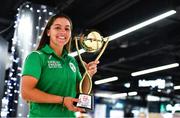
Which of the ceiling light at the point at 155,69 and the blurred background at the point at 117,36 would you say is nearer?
the blurred background at the point at 117,36

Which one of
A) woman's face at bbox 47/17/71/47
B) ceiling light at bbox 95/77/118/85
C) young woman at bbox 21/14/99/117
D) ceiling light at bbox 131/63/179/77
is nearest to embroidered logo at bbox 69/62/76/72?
young woman at bbox 21/14/99/117

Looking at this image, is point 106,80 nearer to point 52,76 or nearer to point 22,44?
point 22,44

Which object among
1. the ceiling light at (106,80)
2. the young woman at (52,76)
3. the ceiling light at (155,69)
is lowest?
the young woman at (52,76)

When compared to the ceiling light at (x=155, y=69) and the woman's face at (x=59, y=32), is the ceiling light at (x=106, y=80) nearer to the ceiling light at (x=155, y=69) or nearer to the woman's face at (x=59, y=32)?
the ceiling light at (x=155, y=69)

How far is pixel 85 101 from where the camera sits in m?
1.48

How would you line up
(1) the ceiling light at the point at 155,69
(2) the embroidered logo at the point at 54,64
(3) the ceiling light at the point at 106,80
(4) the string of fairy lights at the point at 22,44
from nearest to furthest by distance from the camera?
1. (2) the embroidered logo at the point at 54,64
2. (4) the string of fairy lights at the point at 22,44
3. (1) the ceiling light at the point at 155,69
4. (3) the ceiling light at the point at 106,80

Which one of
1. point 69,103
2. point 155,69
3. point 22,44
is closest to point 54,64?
point 69,103

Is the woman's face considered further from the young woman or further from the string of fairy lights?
the string of fairy lights

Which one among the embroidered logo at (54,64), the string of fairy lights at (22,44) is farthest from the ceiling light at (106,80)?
the embroidered logo at (54,64)

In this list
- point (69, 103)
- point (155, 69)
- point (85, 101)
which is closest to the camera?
point (69, 103)

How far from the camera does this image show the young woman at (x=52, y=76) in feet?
4.50

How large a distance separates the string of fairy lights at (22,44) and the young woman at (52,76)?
14.3ft

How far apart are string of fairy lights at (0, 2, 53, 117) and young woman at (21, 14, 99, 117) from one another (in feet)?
14.3

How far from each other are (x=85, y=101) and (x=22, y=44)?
4.63 metres
